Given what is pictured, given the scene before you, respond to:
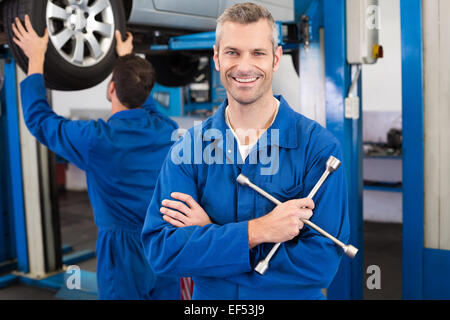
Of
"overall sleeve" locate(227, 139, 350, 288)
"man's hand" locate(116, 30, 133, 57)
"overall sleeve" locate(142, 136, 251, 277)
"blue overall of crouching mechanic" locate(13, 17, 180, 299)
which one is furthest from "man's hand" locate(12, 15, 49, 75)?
"overall sleeve" locate(227, 139, 350, 288)

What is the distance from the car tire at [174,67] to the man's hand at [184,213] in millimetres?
3029

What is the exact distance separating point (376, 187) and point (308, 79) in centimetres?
331

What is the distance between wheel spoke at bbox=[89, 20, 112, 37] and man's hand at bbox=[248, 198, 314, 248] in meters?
1.58

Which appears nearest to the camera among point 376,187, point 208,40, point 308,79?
point 208,40

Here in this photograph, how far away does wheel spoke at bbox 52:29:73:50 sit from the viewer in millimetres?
2221

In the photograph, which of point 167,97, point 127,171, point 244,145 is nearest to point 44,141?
point 127,171

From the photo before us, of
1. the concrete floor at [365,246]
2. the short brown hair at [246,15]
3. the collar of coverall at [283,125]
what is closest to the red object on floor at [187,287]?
the concrete floor at [365,246]

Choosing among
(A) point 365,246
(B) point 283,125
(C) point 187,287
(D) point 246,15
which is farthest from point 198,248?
(A) point 365,246

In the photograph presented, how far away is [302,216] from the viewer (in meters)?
1.30

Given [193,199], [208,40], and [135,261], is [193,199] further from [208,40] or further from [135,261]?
[208,40]

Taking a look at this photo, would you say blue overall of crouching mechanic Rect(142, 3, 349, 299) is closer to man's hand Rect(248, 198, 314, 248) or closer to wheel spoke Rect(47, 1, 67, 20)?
man's hand Rect(248, 198, 314, 248)

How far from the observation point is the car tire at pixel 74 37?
2186 mm

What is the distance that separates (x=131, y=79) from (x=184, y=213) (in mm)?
1063
